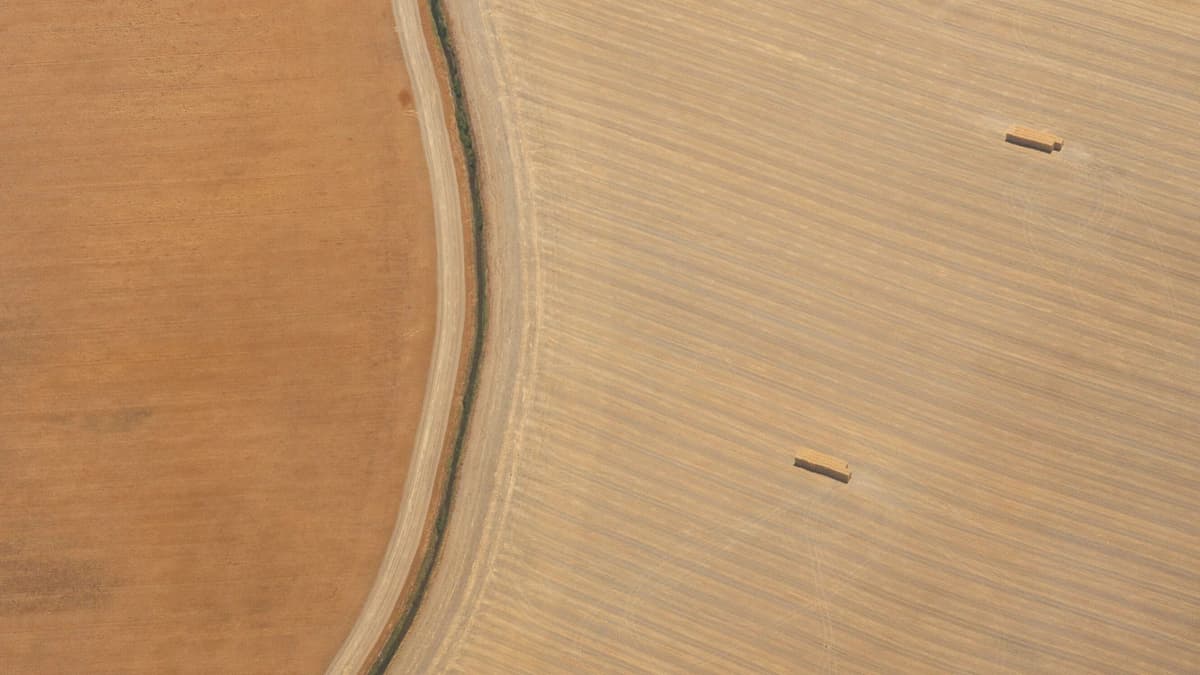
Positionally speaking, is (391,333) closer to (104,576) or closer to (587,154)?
(587,154)

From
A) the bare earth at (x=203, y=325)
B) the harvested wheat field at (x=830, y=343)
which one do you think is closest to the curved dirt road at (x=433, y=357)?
the bare earth at (x=203, y=325)

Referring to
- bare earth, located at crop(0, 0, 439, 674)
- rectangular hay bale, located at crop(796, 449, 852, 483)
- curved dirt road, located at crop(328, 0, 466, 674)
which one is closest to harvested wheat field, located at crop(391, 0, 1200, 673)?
rectangular hay bale, located at crop(796, 449, 852, 483)

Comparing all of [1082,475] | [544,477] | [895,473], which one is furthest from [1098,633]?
[544,477]

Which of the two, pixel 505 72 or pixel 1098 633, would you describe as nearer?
pixel 1098 633

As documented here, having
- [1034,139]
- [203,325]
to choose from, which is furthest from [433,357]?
[1034,139]

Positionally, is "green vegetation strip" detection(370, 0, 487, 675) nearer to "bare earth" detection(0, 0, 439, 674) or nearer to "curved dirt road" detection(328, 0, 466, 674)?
"curved dirt road" detection(328, 0, 466, 674)

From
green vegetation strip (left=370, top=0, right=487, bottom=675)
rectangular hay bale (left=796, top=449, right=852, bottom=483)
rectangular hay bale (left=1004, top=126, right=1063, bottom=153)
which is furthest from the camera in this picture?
rectangular hay bale (left=1004, top=126, right=1063, bottom=153)
